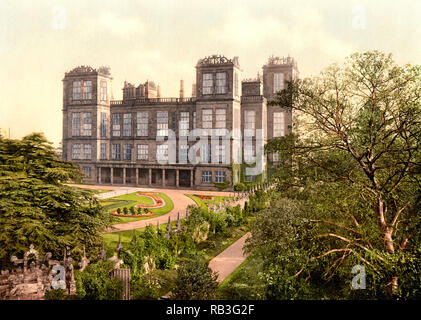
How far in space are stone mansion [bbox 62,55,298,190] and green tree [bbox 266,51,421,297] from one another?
32014mm

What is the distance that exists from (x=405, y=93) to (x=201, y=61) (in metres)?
36.5

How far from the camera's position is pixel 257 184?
47219 mm

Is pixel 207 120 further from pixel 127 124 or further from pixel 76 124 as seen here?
pixel 76 124

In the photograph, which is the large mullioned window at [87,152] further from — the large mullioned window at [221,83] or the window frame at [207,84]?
the large mullioned window at [221,83]

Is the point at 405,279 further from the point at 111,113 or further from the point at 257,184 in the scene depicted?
the point at 111,113

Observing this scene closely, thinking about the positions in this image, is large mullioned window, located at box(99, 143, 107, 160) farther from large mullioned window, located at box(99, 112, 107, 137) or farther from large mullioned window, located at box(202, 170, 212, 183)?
large mullioned window, located at box(202, 170, 212, 183)

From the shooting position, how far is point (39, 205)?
520 inches

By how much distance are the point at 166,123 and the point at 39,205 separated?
133 feet

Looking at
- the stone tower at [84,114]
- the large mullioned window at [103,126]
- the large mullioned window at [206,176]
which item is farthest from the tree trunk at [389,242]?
the large mullioned window at [103,126]

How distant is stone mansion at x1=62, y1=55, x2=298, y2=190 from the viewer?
47.3 metres

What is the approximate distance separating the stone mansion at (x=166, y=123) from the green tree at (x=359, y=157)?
105 feet

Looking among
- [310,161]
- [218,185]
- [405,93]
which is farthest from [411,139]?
[218,185]

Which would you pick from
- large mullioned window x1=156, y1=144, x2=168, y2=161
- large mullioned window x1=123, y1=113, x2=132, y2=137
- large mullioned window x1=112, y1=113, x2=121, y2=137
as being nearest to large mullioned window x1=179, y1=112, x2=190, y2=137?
large mullioned window x1=156, y1=144, x2=168, y2=161
